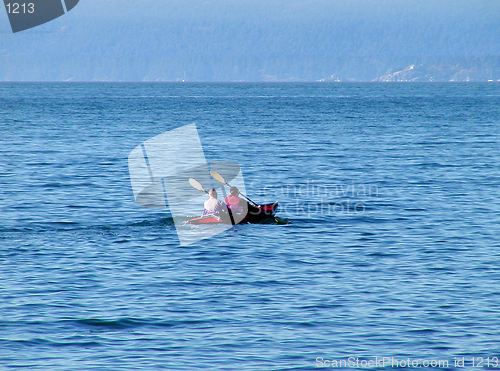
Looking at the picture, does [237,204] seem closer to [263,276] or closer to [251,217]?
[251,217]

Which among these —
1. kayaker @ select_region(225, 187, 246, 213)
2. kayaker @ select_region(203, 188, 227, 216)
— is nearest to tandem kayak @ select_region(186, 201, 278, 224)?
kayaker @ select_region(203, 188, 227, 216)

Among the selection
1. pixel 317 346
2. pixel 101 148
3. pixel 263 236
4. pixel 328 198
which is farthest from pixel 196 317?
pixel 101 148

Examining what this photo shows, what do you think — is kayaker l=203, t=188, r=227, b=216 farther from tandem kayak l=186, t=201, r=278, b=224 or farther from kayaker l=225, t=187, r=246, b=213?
kayaker l=225, t=187, r=246, b=213

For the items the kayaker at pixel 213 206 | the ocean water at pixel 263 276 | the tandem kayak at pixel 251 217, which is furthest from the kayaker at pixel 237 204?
the ocean water at pixel 263 276

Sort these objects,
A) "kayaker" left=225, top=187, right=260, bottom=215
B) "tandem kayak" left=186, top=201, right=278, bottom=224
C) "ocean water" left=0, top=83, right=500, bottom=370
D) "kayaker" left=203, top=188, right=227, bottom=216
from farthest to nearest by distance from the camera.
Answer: "kayaker" left=225, top=187, right=260, bottom=215, "tandem kayak" left=186, top=201, right=278, bottom=224, "kayaker" left=203, top=188, right=227, bottom=216, "ocean water" left=0, top=83, right=500, bottom=370

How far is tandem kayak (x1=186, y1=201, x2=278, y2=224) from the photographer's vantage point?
84.3ft

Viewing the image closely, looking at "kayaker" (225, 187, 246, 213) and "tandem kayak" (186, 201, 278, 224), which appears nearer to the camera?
"tandem kayak" (186, 201, 278, 224)

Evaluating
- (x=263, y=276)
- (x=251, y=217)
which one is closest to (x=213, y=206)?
(x=251, y=217)

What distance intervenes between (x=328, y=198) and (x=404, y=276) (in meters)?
13.8

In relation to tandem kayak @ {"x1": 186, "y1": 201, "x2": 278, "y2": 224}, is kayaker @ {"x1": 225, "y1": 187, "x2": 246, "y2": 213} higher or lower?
higher

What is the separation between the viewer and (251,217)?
2642 cm

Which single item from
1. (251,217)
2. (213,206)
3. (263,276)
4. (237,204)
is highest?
(213,206)

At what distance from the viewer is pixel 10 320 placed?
15.5m

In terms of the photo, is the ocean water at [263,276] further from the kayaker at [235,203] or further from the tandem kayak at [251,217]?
the kayaker at [235,203]
